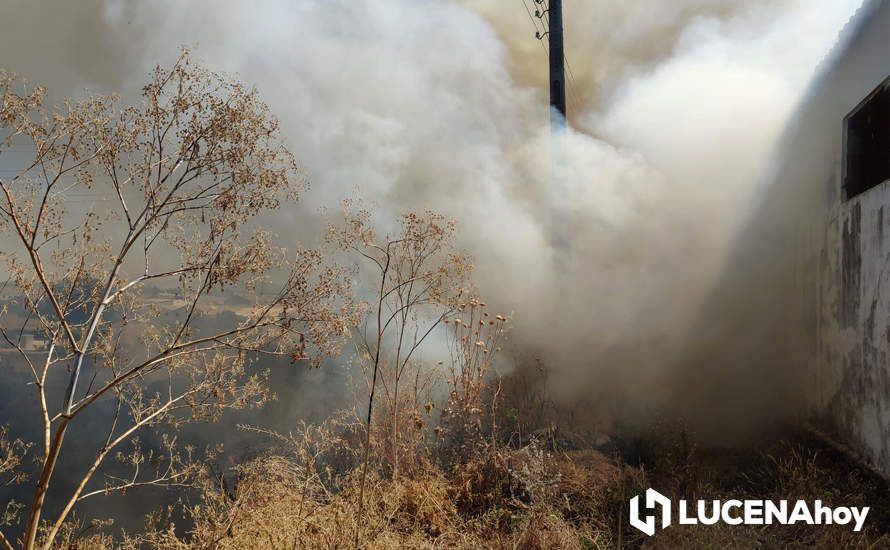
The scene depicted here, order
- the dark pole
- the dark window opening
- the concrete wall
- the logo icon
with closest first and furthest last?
the logo icon
the concrete wall
the dark window opening
the dark pole

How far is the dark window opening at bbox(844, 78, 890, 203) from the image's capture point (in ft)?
19.6

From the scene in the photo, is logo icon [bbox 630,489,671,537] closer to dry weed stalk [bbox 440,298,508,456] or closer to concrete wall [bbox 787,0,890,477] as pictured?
dry weed stalk [bbox 440,298,508,456]

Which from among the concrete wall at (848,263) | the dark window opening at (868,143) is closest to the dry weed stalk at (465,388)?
the concrete wall at (848,263)

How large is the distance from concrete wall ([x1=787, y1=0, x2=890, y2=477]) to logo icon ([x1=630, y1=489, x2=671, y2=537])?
2.08 metres

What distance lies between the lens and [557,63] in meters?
9.06

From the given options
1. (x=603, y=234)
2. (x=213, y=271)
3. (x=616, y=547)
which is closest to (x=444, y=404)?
(x=616, y=547)

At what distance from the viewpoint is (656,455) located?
6.21m

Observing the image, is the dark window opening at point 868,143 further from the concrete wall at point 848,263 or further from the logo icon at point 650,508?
the logo icon at point 650,508

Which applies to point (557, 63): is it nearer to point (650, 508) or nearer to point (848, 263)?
point (848, 263)

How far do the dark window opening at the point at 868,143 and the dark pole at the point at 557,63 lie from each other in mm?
3570

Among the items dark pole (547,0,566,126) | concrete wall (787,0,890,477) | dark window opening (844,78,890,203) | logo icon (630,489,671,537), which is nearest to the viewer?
logo icon (630,489,671,537)

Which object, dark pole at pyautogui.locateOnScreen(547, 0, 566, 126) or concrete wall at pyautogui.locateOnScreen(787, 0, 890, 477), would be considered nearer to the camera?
concrete wall at pyautogui.locateOnScreen(787, 0, 890, 477)

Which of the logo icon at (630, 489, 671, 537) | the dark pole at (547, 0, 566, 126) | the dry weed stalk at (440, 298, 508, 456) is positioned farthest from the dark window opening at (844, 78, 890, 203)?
the dry weed stalk at (440, 298, 508, 456)

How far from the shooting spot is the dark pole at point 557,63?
8.99 meters
